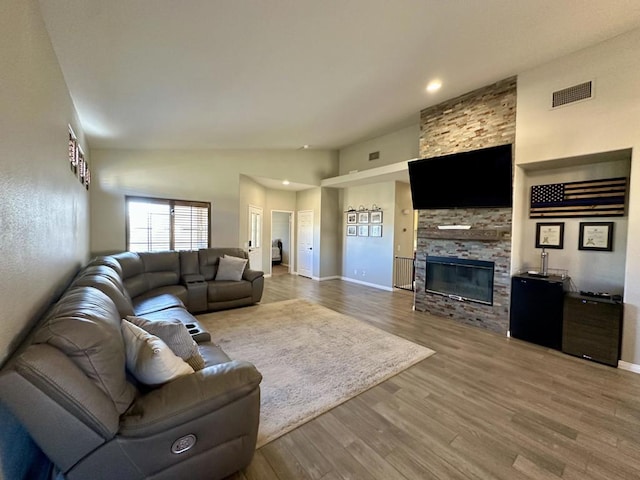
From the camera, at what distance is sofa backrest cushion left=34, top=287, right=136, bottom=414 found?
1109 millimetres

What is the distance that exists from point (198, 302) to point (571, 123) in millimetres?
5751

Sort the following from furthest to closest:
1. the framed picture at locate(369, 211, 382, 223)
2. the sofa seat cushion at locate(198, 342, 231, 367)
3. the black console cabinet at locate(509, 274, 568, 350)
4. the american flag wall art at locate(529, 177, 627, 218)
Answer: the framed picture at locate(369, 211, 382, 223) → the black console cabinet at locate(509, 274, 568, 350) → the american flag wall art at locate(529, 177, 627, 218) → the sofa seat cushion at locate(198, 342, 231, 367)

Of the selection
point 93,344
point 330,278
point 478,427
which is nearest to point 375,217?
point 330,278

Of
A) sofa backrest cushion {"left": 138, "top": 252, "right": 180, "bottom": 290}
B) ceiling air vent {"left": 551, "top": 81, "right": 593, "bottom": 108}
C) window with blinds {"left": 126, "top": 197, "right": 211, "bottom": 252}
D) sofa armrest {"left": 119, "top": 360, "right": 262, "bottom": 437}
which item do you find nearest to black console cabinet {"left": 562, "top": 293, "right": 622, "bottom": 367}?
ceiling air vent {"left": 551, "top": 81, "right": 593, "bottom": 108}

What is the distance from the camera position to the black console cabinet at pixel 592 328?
298 centimetres

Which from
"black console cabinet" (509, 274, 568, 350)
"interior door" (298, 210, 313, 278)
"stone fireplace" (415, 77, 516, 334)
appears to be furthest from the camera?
"interior door" (298, 210, 313, 278)

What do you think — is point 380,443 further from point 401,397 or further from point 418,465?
point 401,397

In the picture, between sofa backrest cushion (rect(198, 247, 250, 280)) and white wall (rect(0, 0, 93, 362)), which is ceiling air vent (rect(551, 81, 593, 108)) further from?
sofa backrest cushion (rect(198, 247, 250, 280))

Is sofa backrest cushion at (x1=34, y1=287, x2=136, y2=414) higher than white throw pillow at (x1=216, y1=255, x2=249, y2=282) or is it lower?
higher

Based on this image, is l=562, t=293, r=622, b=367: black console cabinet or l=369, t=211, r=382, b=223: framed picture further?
l=369, t=211, r=382, b=223: framed picture

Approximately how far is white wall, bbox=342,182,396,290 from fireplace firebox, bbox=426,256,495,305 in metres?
1.78

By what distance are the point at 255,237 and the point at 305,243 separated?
1.56 metres

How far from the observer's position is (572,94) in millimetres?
3340

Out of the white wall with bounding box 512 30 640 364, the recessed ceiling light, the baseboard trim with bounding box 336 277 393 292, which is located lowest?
the baseboard trim with bounding box 336 277 393 292
